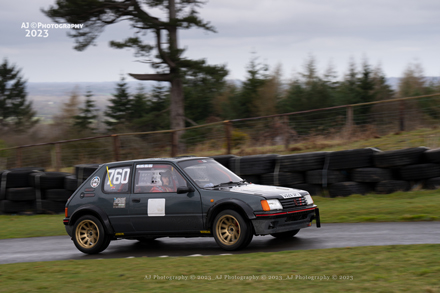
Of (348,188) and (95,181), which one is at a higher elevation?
(95,181)

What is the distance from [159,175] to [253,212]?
1.88 meters

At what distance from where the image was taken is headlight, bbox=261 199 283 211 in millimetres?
7246

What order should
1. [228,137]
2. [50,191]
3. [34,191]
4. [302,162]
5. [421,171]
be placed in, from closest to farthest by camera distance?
1. [421,171]
2. [302,162]
3. [50,191]
4. [34,191]
5. [228,137]

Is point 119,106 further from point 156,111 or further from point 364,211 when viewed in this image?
point 364,211

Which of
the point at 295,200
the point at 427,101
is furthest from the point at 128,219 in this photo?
the point at 427,101

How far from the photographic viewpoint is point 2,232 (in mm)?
12438

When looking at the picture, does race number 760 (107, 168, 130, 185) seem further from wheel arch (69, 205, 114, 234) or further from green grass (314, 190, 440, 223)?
green grass (314, 190, 440, 223)

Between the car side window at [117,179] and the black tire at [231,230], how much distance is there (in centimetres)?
186

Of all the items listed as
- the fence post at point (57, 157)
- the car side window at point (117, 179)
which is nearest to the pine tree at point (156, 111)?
the fence post at point (57, 157)

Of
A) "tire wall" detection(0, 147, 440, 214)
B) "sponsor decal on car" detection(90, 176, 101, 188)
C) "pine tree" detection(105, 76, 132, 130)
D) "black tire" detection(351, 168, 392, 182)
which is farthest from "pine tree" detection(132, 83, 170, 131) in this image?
"sponsor decal on car" detection(90, 176, 101, 188)

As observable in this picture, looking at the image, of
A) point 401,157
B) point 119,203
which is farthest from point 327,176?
point 119,203

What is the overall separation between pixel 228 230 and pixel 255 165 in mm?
5552

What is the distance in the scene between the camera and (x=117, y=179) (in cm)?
860

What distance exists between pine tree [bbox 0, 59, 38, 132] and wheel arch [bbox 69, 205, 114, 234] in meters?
53.5
